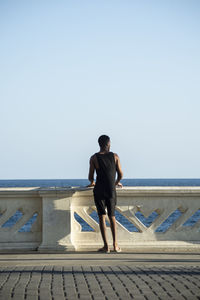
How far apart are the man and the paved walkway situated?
47cm

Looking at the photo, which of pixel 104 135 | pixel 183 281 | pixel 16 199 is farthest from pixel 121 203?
pixel 183 281

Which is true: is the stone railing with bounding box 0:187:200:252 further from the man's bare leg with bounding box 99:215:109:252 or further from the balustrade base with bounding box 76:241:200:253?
the man's bare leg with bounding box 99:215:109:252

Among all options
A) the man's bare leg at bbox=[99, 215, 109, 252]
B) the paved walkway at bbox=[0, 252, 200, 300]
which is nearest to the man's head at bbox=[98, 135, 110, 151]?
the man's bare leg at bbox=[99, 215, 109, 252]

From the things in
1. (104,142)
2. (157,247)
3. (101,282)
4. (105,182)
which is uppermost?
(104,142)

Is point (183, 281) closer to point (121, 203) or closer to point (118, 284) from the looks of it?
point (118, 284)

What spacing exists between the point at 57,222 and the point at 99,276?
2.47m

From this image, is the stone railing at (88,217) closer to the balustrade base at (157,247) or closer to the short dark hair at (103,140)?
the balustrade base at (157,247)

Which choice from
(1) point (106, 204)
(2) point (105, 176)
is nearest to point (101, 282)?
(1) point (106, 204)

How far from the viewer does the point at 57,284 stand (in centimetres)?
600

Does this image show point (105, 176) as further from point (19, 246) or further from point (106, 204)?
point (19, 246)

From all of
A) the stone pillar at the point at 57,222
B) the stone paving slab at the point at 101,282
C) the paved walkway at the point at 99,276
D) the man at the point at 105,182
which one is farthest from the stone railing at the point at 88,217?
the stone paving slab at the point at 101,282

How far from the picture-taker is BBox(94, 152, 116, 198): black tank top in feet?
28.3

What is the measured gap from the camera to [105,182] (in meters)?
8.65

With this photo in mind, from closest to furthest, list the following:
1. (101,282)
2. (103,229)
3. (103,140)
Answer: (101,282) → (103,229) → (103,140)
